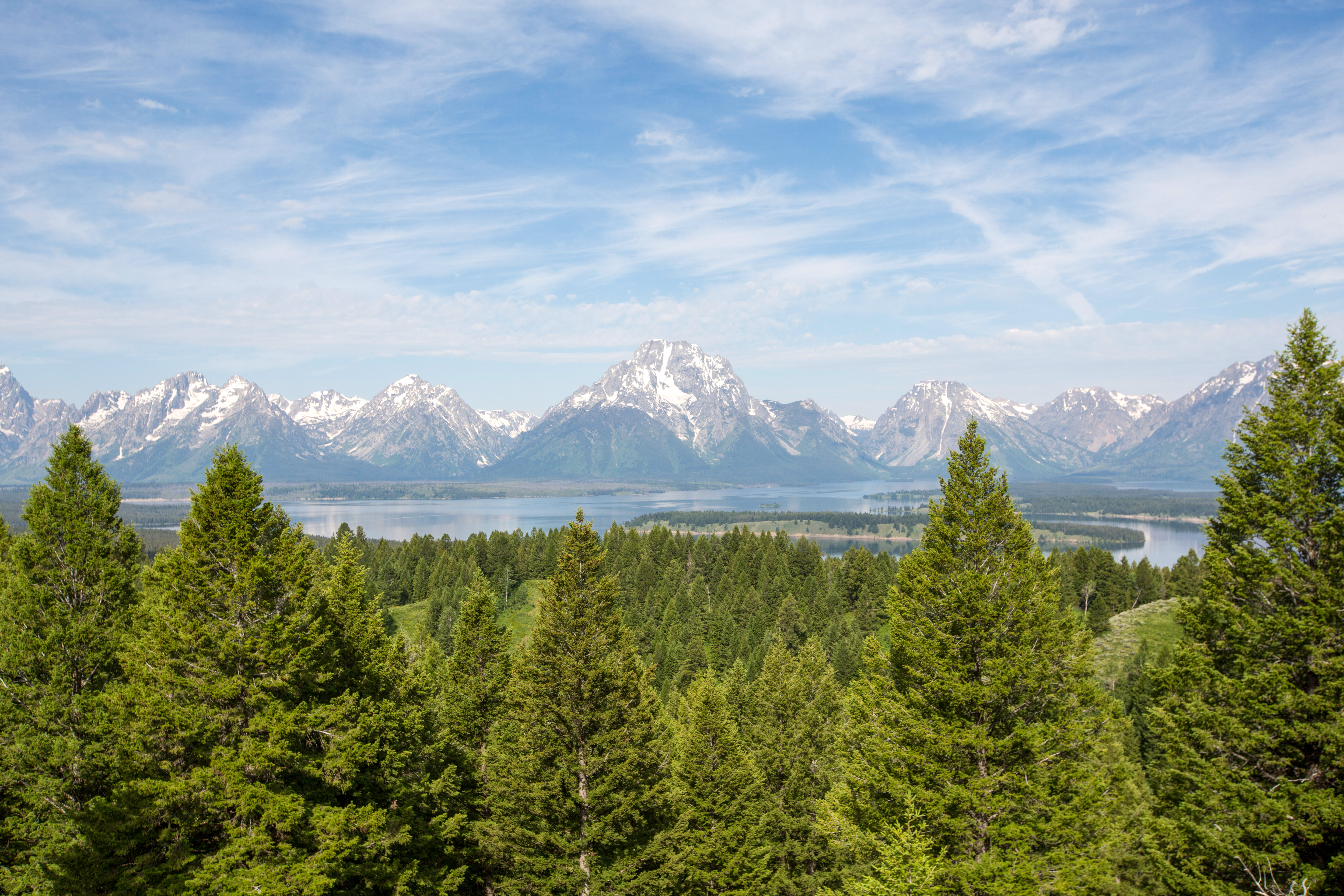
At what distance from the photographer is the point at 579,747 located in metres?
25.6

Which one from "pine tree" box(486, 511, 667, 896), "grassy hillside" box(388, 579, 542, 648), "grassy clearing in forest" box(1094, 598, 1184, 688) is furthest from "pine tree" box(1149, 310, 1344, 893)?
"grassy hillside" box(388, 579, 542, 648)

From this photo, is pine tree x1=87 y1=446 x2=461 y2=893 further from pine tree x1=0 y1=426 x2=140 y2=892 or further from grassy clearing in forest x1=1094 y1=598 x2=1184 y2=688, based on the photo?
grassy clearing in forest x1=1094 y1=598 x2=1184 y2=688

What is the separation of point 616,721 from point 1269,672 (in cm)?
1898

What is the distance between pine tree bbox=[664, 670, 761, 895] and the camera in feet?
96.9

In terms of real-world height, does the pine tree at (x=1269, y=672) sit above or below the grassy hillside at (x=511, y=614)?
above

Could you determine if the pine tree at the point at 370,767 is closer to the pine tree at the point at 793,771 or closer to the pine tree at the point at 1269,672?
the pine tree at the point at 793,771

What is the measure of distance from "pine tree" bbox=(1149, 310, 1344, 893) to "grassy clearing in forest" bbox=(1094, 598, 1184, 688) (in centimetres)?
6155

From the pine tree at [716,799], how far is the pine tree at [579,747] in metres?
3.97

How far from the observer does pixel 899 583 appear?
21.5 meters

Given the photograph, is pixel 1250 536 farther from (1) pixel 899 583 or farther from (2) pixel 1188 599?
(1) pixel 899 583

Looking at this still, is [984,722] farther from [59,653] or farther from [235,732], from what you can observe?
[59,653]

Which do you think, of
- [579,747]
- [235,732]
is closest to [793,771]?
[579,747]

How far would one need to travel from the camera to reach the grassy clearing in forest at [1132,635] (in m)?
77.3

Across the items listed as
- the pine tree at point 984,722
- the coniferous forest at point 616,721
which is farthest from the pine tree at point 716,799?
the pine tree at point 984,722
